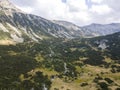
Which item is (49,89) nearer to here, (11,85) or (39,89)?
(39,89)

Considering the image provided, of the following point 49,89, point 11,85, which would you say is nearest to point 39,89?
point 49,89

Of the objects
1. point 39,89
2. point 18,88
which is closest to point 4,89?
point 18,88

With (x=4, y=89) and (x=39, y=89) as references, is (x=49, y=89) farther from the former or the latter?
(x=4, y=89)

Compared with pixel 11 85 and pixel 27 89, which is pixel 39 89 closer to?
pixel 27 89

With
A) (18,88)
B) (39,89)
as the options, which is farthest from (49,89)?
(18,88)

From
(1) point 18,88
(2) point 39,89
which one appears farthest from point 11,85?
(2) point 39,89
